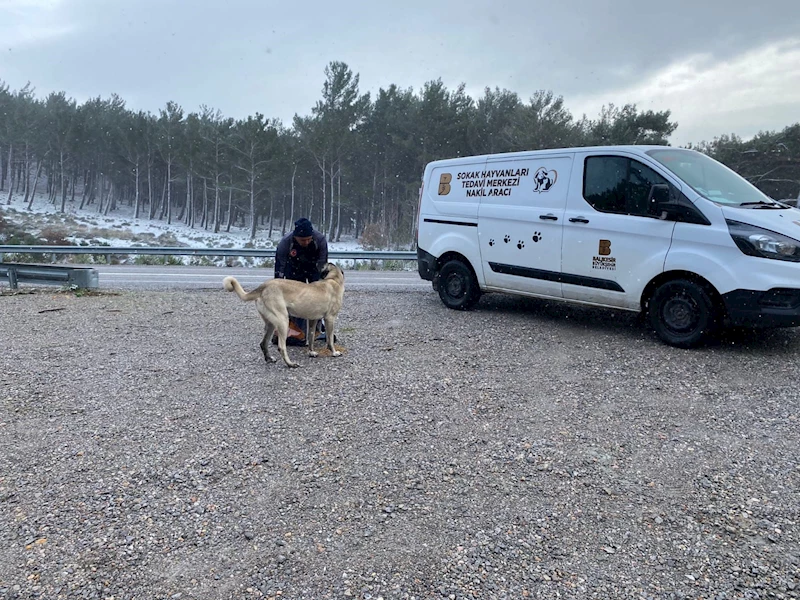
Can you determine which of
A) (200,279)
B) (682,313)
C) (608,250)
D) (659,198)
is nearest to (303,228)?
(608,250)

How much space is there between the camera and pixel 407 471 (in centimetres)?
364

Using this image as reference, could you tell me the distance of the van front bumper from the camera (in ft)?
17.6

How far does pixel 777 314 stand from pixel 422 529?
4.45m

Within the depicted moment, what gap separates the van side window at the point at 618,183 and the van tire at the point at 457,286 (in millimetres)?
2138

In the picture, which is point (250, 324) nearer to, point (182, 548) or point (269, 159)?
point (182, 548)

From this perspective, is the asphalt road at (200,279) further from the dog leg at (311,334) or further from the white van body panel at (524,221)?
the dog leg at (311,334)

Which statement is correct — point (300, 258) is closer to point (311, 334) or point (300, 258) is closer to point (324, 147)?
point (311, 334)

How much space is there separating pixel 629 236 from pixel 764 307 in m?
1.54

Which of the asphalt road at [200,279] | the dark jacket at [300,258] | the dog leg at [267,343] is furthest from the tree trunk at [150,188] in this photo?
the dog leg at [267,343]

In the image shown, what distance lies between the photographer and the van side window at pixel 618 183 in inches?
248

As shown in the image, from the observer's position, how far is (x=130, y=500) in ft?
10.9

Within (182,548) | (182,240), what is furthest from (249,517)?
(182,240)

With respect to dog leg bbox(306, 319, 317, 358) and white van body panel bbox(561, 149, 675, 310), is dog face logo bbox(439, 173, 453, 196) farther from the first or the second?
dog leg bbox(306, 319, 317, 358)

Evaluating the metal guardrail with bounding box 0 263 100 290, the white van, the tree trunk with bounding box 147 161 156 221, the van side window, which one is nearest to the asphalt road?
the metal guardrail with bounding box 0 263 100 290
